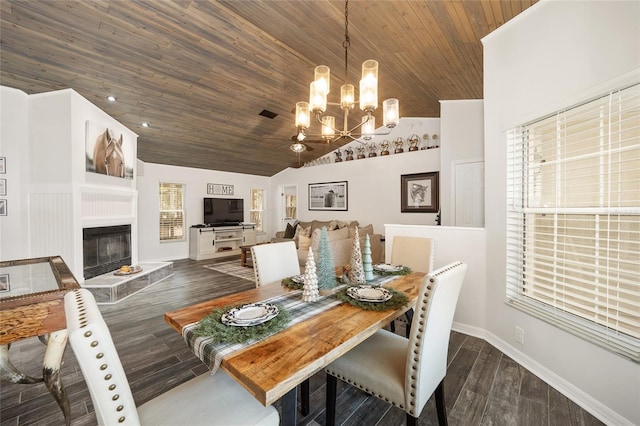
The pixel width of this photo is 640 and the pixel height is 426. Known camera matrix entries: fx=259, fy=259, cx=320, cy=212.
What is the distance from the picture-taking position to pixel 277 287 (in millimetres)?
1770

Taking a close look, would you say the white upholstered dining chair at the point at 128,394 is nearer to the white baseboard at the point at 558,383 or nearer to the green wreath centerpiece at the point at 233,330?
the green wreath centerpiece at the point at 233,330

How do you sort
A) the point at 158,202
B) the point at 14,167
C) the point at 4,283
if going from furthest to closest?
the point at 158,202
the point at 14,167
the point at 4,283

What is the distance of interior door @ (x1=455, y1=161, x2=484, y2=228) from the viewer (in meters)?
3.96

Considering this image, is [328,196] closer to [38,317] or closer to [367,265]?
[367,265]

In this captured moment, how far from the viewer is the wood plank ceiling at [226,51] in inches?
98.3

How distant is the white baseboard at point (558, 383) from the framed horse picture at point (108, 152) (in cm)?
557

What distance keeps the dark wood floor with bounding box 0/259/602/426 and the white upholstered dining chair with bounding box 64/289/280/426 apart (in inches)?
30.1

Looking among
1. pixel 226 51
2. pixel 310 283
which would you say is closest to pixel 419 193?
pixel 226 51

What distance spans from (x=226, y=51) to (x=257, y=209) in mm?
5437

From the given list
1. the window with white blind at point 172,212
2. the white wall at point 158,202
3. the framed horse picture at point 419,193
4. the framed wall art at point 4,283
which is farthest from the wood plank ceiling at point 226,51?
the framed wall art at point 4,283

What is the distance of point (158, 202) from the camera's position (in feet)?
20.5

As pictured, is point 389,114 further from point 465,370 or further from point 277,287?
point 465,370

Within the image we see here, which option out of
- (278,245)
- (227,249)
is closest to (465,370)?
(278,245)

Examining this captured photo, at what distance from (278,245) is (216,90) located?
3.19 meters
